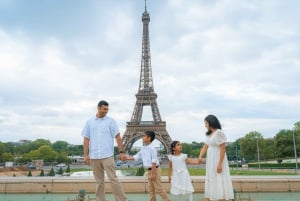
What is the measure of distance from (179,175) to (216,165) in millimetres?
1371

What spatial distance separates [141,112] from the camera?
59.7m

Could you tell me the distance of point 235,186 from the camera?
986cm

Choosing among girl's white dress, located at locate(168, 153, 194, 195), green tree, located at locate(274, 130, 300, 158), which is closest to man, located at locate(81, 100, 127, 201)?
girl's white dress, located at locate(168, 153, 194, 195)

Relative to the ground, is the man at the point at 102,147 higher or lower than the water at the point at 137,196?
higher

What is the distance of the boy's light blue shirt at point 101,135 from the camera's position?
20.7ft

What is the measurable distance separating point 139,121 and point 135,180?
48.3 meters

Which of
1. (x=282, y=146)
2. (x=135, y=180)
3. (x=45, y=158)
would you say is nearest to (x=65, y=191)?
(x=135, y=180)

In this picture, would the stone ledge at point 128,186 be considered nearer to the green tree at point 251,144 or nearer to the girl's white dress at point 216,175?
the girl's white dress at point 216,175

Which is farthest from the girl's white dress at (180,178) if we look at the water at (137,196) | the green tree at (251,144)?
the green tree at (251,144)

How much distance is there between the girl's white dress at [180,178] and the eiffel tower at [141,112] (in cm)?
4842

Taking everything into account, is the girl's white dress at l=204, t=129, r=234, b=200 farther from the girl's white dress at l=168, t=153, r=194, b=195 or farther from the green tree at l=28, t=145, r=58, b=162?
the green tree at l=28, t=145, r=58, b=162

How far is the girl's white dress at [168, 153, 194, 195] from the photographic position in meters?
6.75

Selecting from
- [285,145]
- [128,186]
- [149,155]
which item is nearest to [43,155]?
[285,145]

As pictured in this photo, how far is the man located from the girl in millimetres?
1110
